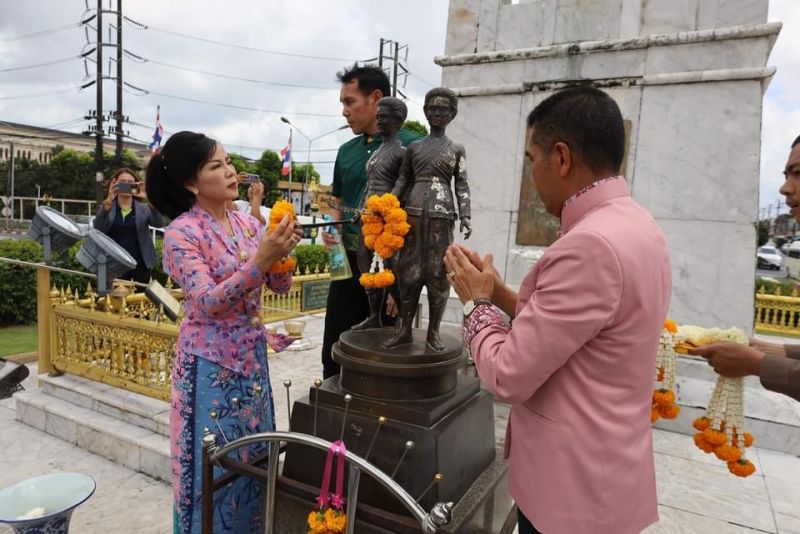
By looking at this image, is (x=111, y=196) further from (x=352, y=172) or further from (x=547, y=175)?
(x=547, y=175)

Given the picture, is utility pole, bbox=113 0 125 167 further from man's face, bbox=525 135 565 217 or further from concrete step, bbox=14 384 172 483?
man's face, bbox=525 135 565 217

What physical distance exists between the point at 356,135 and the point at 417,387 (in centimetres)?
164

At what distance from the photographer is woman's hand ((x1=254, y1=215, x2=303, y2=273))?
6.64ft

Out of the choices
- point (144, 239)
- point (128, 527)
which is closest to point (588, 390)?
point (128, 527)

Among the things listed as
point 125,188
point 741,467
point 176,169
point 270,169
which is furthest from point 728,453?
point 270,169

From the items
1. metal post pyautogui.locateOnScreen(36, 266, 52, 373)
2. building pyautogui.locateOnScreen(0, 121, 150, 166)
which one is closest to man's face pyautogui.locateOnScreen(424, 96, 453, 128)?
metal post pyautogui.locateOnScreen(36, 266, 52, 373)

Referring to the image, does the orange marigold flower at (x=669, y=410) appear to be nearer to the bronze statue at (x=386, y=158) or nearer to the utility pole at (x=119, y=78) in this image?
the bronze statue at (x=386, y=158)

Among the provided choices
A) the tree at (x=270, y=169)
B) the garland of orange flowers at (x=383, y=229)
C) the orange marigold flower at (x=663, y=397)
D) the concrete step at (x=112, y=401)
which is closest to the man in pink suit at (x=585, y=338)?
the orange marigold flower at (x=663, y=397)

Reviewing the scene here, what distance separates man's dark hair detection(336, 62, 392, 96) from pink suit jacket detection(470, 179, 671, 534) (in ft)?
5.85

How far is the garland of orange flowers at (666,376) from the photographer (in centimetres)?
192

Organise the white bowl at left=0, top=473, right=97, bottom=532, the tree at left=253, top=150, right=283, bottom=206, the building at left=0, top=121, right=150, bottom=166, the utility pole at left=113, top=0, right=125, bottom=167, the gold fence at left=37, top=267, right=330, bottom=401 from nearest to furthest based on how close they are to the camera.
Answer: the white bowl at left=0, top=473, right=97, bottom=532 → the gold fence at left=37, top=267, right=330, bottom=401 → the utility pole at left=113, top=0, right=125, bottom=167 → the tree at left=253, top=150, right=283, bottom=206 → the building at left=0, top=121, right=150, bottom=166

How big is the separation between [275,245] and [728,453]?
1.91 meters

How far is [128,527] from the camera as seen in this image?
3.25m

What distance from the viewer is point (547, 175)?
1.46m
